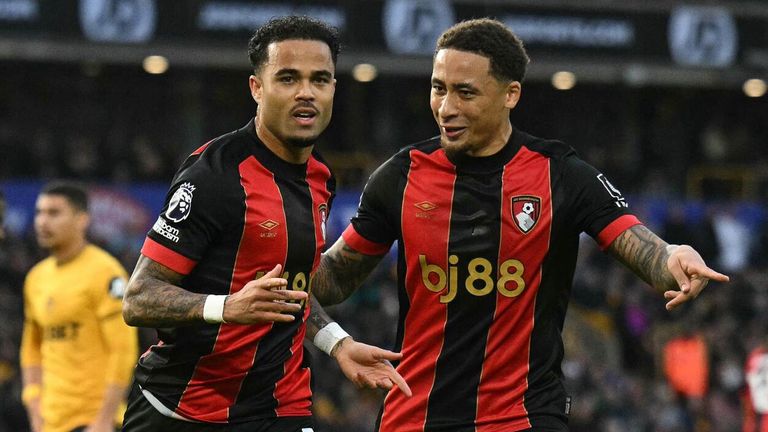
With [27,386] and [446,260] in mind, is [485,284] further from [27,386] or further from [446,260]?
[27,386]

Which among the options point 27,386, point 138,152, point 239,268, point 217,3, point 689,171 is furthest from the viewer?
point 689,171

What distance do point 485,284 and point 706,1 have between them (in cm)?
1457

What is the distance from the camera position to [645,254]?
5.36 m

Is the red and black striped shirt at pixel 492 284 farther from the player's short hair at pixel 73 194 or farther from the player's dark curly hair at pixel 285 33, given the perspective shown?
the player's short hair at pixel 73 194

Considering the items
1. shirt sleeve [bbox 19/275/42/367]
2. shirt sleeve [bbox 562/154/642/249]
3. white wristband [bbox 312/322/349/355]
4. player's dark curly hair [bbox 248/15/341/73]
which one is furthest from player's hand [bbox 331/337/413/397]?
shirt sleeve [bbox 19/275/42/367]

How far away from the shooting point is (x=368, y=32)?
17.9 m

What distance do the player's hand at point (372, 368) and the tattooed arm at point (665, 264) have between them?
3.07ft

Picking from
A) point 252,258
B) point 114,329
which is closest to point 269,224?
point 252,258

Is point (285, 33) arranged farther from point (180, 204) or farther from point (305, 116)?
point (180, 204)

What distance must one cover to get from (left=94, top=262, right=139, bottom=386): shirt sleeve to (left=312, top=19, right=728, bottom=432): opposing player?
297cm

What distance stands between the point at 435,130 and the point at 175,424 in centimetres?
1696

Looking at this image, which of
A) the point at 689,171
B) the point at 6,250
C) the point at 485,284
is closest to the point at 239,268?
the point at 485,284

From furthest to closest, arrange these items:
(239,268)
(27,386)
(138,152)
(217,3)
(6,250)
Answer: (138,152) < (217,3) < (6,250) < (27,386) < (239,268)

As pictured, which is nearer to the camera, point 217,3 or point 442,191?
point 442,191
